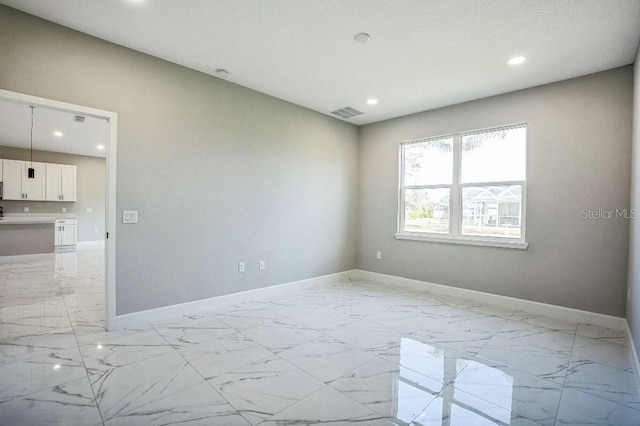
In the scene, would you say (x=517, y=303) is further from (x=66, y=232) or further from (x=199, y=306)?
(x=66, y=232)

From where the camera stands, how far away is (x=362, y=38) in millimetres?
2945

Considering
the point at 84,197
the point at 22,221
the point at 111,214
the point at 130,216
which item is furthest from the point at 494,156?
the point at 84,197

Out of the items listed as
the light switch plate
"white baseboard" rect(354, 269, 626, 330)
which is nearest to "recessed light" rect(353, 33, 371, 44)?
the light switch plate

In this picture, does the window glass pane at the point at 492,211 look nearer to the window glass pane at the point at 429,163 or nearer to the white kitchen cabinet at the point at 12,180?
the window glass pane at the point at 429,163

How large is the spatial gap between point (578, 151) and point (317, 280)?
12.5 feet

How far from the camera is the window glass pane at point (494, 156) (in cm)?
411

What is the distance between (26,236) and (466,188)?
9135 millimetres

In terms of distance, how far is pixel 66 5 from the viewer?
8.36ft

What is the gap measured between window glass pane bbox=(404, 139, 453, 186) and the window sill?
33.5 inches

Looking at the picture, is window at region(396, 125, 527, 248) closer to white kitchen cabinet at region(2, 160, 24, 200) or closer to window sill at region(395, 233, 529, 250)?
window sill at region(395, 233, 529, 250)

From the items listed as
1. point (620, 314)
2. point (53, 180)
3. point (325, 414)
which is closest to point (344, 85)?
point (325, 414)

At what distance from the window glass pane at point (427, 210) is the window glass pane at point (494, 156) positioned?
468mm

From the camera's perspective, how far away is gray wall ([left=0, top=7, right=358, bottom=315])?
9.46 ft

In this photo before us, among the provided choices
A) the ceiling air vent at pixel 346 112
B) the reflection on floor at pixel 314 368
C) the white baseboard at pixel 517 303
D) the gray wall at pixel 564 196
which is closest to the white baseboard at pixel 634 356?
the reflection on floor at pixel 314 368
